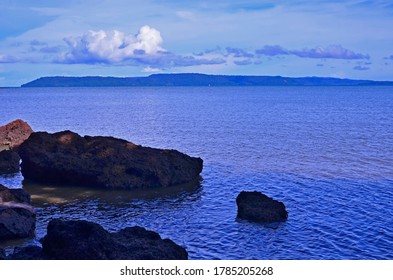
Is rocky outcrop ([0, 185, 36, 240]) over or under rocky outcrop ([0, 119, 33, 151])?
under

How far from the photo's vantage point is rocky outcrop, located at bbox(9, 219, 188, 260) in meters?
20.0

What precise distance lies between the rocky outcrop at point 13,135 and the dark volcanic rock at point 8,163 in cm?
1093

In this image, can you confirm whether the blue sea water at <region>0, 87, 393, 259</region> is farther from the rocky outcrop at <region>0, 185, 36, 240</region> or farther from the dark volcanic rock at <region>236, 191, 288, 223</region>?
the rocky outcrop at <region>0, 185, 36, 240</region>

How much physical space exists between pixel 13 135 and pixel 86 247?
4374 cm

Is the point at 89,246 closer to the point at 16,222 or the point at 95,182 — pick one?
the point at 16,222

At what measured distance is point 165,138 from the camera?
71.7m

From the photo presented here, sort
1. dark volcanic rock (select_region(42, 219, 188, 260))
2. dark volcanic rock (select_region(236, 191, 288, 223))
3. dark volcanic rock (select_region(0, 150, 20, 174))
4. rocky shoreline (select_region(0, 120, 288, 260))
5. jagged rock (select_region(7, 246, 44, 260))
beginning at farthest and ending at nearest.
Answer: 1. dark volcanic rock (select_region(0, 150, 20, 174))
2. dark volcanic rock (select_region(236, 191, 288, 223))
3. jagged rock (select_region(7, 246, 44, 260))
4. rocky shoreline (select_region(0, 120, 288, 260))
5. dark volcanic rock (select_region(42, 219, 188, 260))

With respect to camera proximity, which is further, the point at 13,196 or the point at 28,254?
the point at 13,196

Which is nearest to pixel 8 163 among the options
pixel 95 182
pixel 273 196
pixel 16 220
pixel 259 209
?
pixel 95 182

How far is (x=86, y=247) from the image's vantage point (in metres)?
19.9

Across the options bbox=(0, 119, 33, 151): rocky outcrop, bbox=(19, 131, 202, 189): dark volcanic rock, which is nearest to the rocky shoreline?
bbox=(19, 131, 202, 189): dark volcanic rock

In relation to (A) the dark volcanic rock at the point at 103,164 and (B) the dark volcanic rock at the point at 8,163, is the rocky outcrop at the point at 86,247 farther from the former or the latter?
(B) the dark volcanic rock at the point at 8,163

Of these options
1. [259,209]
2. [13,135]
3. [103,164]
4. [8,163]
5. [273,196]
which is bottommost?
[273,196]

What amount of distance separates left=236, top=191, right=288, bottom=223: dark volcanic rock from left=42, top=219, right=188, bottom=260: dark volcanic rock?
8535mm
